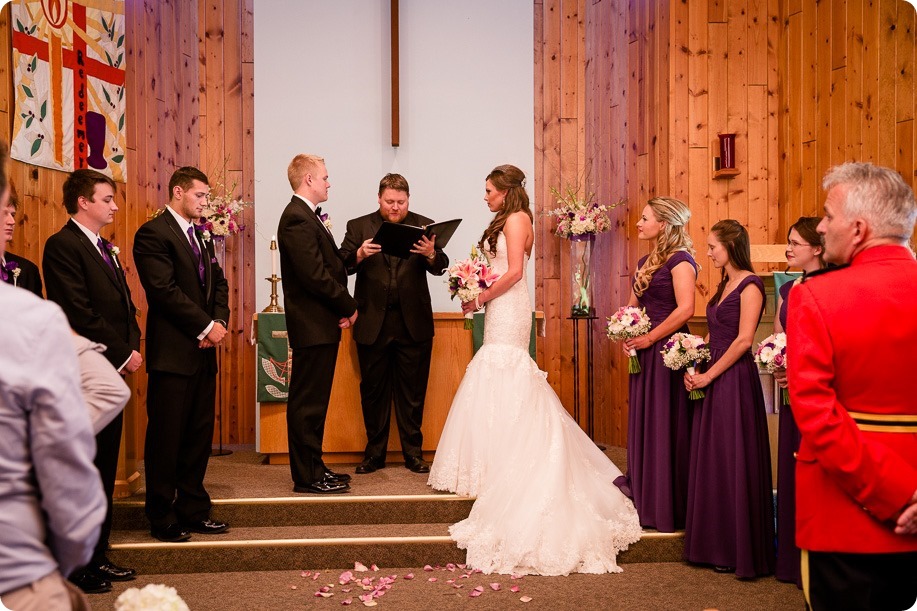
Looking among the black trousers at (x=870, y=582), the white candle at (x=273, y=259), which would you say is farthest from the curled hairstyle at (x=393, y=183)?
the black trousers at (x=870, y=582)

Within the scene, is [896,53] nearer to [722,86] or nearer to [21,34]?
[722,86]

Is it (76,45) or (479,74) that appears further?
(479,74)

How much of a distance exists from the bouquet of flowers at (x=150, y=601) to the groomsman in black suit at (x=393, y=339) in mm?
3477

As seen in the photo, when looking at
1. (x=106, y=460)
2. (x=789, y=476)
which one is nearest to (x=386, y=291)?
(x=106, y=460)

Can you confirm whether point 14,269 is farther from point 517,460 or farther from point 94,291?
point 517,460

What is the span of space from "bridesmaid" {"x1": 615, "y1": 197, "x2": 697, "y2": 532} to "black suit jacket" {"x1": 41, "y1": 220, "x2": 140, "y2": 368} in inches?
101

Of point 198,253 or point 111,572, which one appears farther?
point 198,253

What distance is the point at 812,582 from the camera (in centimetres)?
210

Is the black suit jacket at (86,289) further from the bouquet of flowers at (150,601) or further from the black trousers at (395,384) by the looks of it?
the bouquet of flowers at (150,601)

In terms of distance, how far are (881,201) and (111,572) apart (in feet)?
11.5

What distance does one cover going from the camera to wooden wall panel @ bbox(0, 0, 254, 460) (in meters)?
6.04

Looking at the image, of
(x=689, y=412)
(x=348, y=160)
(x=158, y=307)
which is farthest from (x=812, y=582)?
(x=348, y=160)

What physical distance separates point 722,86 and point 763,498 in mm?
3358

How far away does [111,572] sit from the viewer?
375cm
